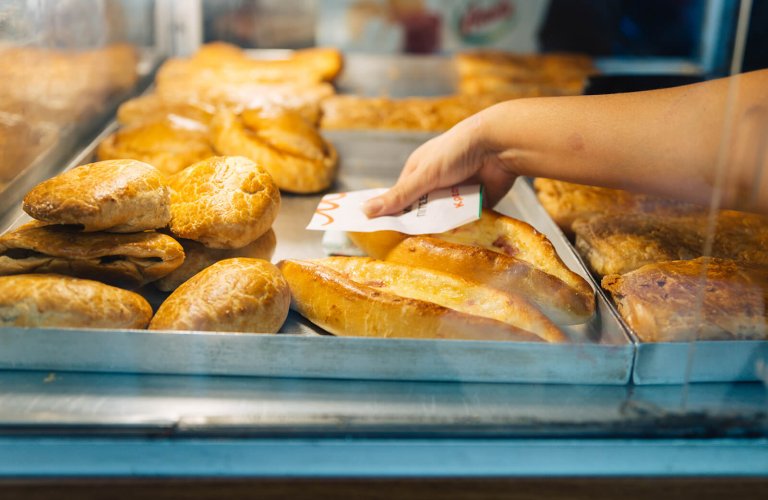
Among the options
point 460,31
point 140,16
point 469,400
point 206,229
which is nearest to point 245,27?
point 140,16

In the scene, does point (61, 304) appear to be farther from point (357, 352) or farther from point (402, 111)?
point (402, 111)

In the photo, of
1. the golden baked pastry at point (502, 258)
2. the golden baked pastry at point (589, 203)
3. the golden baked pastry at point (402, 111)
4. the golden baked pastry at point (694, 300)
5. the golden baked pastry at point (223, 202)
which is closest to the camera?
the golden baked pastry at point (694, 300)

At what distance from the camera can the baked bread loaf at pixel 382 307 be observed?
4.82 feet

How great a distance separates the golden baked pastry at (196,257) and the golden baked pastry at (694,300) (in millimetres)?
950

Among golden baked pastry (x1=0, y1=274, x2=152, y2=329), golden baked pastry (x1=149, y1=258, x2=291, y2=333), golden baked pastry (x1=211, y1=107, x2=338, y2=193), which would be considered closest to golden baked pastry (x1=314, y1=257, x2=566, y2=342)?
golden baked pastry (x1=149, y1=258, x2=291, y2=333)

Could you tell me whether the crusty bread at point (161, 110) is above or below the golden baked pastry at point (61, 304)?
above

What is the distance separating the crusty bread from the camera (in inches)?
114

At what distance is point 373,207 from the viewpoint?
6.58 feet

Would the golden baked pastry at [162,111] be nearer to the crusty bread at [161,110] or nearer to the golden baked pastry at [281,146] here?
the crusty bread at [161,110]

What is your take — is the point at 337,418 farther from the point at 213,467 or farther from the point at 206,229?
the point at 206,229

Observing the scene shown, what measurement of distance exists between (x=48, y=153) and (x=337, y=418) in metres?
1.72

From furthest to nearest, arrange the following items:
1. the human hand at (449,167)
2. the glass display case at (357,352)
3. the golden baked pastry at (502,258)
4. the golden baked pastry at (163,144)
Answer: the golden baked pastry at (163,144) < the human hand at (449,167) < the golden baked pastry at (502,258) < the glass display case at (357,352)

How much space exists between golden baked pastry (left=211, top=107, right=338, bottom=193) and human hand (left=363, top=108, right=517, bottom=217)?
0.54 m

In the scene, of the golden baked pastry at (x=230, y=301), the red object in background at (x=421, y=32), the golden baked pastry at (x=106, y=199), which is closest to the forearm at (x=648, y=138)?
the golden baked pastry at (x=230, y=301)
